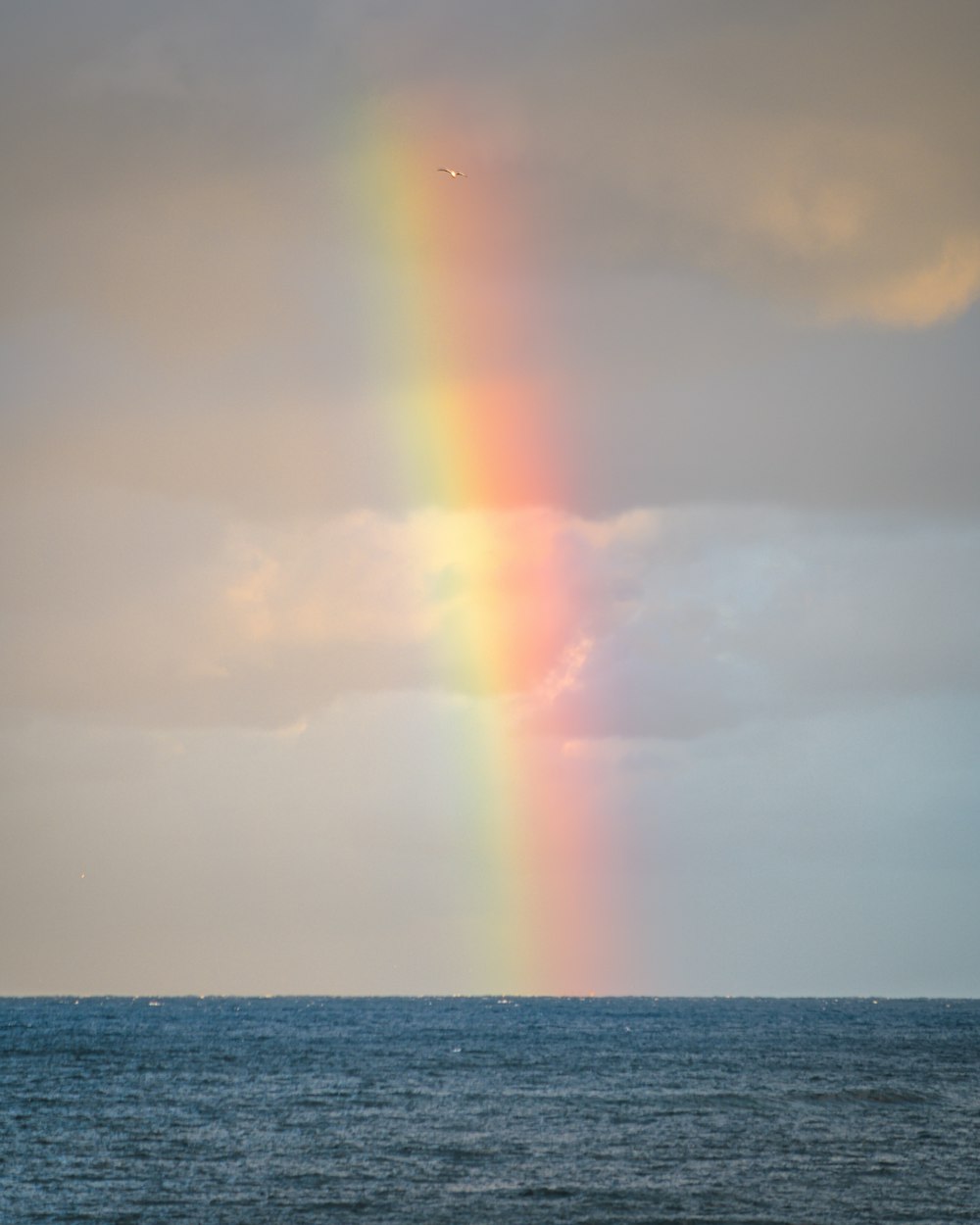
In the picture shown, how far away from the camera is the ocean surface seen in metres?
53.0

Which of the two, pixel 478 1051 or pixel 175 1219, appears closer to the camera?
pixel 175 1219

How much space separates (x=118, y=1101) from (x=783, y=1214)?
49362 mm

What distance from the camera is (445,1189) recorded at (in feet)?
183

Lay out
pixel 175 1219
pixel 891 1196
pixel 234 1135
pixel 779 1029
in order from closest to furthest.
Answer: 1. pixel 175 1219
2. pixel 891 1196
3. pixel 234 1135
4. pixel 779 1029

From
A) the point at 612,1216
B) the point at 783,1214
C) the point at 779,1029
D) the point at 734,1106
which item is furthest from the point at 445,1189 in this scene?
the point at 779,1029

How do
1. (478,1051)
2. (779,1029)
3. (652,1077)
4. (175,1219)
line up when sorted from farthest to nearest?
(779,1029), (478,1051), (652,1077), (175,1219)

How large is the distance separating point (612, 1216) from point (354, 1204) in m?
9.87

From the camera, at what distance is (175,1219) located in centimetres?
5038

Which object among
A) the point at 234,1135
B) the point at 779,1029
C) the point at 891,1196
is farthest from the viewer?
the point at 779,1029

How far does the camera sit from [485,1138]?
70.1 metres

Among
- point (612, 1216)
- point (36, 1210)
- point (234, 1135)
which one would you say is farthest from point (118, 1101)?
point (612, 1216)

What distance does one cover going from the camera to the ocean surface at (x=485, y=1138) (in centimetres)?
5300

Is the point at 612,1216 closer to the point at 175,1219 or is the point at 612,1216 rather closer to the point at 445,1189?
the point at 445,1189

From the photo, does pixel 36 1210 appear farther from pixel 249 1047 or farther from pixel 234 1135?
pixel 249 1047
